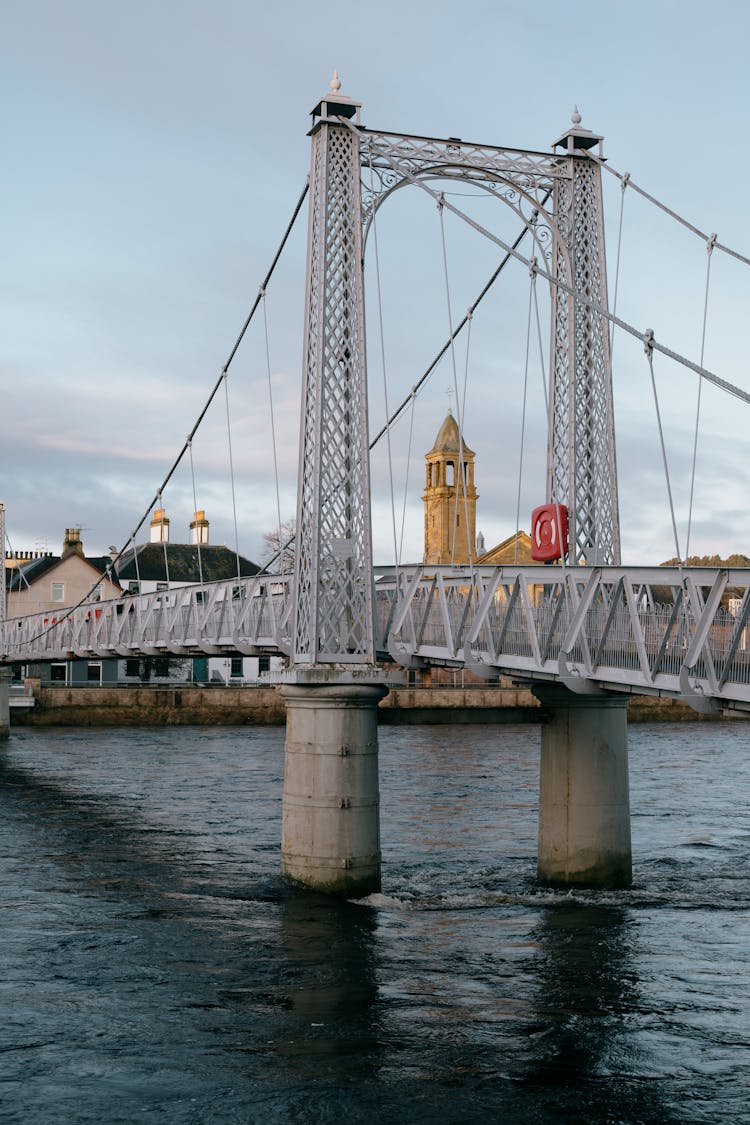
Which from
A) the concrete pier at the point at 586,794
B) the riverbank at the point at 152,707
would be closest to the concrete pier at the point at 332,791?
the concrete pier at the point at 586,794

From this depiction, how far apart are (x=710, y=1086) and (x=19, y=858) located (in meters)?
20.8

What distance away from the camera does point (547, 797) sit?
27.4 m

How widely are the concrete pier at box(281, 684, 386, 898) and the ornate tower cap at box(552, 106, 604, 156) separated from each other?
11.8m

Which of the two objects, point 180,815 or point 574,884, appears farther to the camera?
point 180,815

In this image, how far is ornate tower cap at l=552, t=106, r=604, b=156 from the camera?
28969 millimetres

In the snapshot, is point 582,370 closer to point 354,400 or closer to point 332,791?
point 354,400

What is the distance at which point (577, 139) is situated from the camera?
29.0m

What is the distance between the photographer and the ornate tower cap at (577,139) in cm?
2897

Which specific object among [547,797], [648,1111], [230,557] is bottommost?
[648,1111]

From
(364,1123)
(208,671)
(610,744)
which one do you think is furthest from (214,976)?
(208,671)

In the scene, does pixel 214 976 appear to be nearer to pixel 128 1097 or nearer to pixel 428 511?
pixel 128 1097

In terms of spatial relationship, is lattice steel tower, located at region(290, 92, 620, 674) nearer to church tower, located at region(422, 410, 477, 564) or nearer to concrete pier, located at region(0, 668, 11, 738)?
concrete pier, located at region(0, 668, 11, 738)

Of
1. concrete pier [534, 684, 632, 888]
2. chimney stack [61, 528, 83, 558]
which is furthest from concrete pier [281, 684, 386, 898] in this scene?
chimney stack [61, 528, 83, 558]

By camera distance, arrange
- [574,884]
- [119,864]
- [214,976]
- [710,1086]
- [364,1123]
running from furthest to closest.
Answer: [119,864] < [574,884] < [214,976] < [710,1086] < [364,1123]
